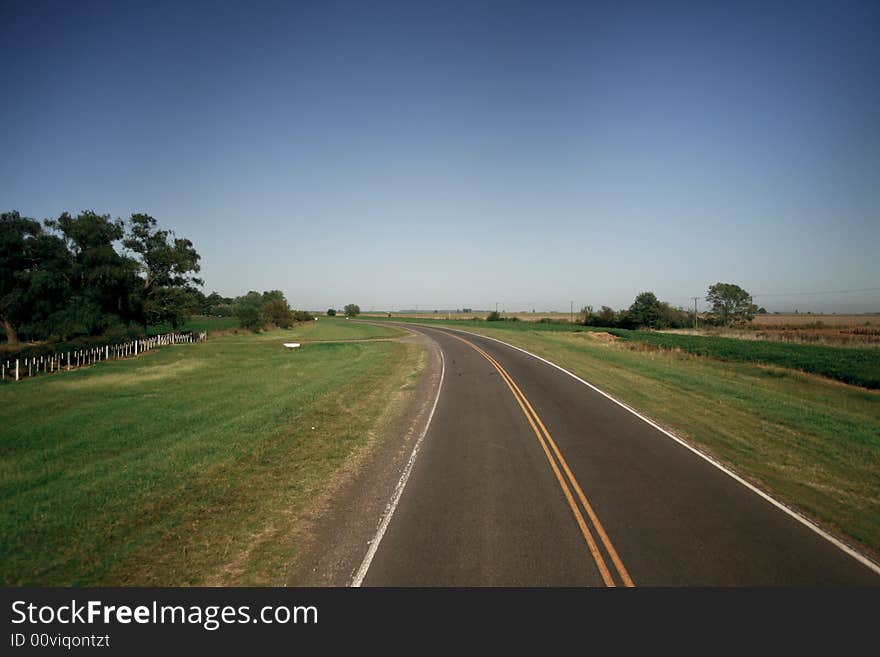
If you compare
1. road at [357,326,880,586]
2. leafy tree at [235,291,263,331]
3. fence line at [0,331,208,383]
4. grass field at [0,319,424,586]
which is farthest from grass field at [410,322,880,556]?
leafy tree at [235,291,263,331]

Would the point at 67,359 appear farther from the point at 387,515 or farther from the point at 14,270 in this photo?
the point at 387,515

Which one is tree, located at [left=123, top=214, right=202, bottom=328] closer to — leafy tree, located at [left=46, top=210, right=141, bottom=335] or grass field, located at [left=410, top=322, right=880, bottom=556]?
leafy tree, located at [left=46, top=210, right=141, bottom=335]

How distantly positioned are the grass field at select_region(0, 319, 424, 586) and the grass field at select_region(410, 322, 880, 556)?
1003 centimetres

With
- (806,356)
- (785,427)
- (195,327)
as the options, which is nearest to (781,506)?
(785,427)

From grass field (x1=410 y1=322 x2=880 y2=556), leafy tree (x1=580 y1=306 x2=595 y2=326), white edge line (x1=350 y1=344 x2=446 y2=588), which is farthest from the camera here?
leafy tree (x1=580 y1=306 x2=595 y2=326)

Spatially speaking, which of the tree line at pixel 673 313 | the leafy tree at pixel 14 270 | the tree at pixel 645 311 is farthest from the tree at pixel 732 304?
the leafy tree at pixel 14 270

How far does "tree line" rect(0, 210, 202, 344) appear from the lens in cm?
3338

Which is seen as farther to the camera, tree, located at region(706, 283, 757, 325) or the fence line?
tree, located at region(706, 283, 757, 325)

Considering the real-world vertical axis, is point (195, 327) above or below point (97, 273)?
below

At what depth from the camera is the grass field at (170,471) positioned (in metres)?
5.55

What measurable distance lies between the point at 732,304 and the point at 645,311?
1163 inches

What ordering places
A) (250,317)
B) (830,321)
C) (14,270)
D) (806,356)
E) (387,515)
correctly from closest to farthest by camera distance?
(387,515) → (806,356) → (14,270) → (250,317) → (830,321)

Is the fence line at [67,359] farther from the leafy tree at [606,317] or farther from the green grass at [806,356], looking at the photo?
the leafy tree at [606,317]

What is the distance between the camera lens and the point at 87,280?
39750 millimetres
